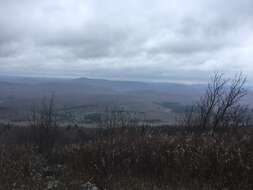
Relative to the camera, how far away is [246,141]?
8.23 meters

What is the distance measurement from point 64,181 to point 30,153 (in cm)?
273

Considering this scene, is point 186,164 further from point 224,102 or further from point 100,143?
point 224,102

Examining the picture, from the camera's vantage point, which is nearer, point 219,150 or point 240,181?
point 240,181

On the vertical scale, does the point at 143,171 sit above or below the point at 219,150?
below

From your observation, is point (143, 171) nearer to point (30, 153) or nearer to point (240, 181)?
point (240, 181)

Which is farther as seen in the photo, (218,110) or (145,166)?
(218,110)

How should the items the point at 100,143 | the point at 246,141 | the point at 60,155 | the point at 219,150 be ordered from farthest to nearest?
the point at 60,155
the point at 100,143
the point at 246,141
the point at 219,150

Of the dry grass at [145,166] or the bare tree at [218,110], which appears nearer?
the dry grass at [145,166]

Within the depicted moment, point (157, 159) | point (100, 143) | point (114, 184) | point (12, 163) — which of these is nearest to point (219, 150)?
point (157, 159)

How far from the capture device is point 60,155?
10.2 meters

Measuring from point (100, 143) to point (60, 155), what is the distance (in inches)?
69.2

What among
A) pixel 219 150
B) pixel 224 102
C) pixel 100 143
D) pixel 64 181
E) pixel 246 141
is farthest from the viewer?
pixel 224 102

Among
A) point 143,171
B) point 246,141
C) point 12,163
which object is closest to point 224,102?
point 246,141

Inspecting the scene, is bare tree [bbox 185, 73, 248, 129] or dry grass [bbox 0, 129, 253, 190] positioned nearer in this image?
dry grass [bbox 0, 129, 253, 190]
